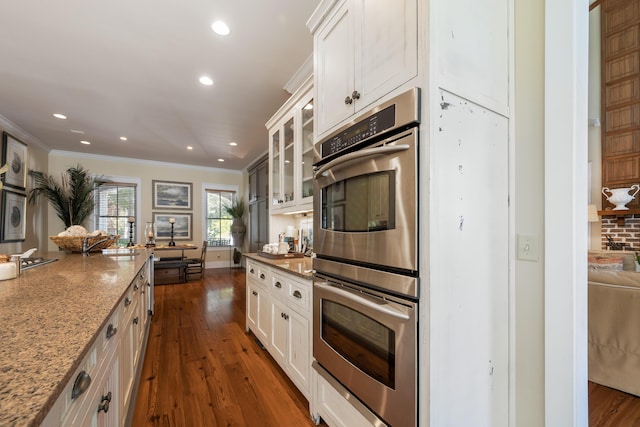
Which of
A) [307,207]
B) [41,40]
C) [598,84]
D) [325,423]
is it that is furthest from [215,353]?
[598,84]

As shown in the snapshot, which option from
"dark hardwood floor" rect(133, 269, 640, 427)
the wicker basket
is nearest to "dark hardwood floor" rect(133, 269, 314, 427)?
"dark hardwood floor" rect(133, 269, 640, 427)

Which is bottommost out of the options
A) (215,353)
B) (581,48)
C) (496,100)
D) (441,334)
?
(215,353)

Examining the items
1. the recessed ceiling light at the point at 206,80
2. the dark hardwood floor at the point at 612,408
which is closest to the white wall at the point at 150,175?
the recessed ceiling light at the point at 206,80

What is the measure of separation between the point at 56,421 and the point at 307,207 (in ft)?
5.99

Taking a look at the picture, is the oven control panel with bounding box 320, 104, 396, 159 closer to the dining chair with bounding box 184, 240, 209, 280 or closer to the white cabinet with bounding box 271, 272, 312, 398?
the white cabinet with bounding box 271, 272, 312, 398

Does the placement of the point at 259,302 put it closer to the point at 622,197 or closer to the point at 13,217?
the point at 13,217

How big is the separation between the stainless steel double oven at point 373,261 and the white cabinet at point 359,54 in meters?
0.12

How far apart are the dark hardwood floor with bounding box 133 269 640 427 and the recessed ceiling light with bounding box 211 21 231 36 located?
2.72 metres

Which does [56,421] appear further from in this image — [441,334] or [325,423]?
[325,423]

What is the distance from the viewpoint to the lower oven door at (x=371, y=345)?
1.02 metres

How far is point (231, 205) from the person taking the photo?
7762mm

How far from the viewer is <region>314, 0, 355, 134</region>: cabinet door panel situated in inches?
54.9

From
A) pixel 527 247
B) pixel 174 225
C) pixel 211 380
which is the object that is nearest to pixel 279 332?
pixel 211 380

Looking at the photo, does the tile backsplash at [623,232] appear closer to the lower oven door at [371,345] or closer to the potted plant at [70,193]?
the lower oven door at [371,345]
